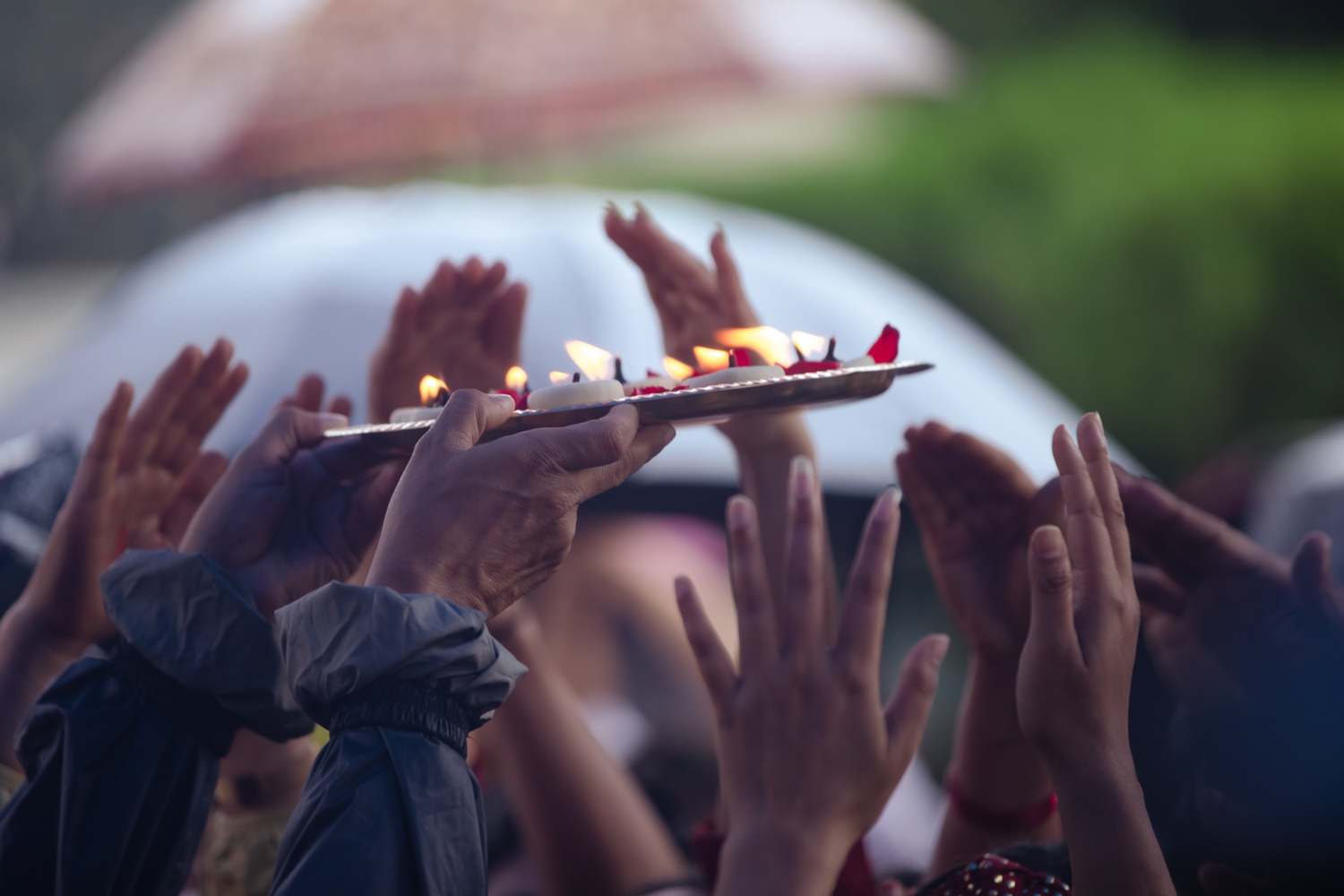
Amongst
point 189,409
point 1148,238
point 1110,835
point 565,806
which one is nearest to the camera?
point 1110,835

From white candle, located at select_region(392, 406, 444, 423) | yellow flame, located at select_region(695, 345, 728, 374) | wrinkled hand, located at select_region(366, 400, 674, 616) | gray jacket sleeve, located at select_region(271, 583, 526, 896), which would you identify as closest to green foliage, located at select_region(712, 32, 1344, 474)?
yellow flame, located at select_region(695, 345, 728, 374)

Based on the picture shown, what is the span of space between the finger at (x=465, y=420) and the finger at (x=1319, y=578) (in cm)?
88

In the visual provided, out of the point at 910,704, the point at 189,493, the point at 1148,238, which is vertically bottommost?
the point at 910,704

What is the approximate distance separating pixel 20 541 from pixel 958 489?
1.44m

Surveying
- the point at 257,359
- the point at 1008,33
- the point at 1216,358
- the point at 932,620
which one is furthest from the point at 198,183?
the point at 1008,33

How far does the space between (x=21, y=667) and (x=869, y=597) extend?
1.01 metres

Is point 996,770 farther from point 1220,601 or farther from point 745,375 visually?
point 745,375

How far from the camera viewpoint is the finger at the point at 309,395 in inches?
53.7

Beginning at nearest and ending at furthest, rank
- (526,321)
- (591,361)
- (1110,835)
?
(1110,835) → (591,361) → (526,321)

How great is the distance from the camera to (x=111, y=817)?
0.96 metres

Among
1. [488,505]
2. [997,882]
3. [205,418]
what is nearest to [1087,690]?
[997,882]

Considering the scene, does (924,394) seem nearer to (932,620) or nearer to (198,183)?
(932,620)

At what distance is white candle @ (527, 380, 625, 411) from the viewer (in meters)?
0.96

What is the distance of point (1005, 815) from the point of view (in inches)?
48.6
